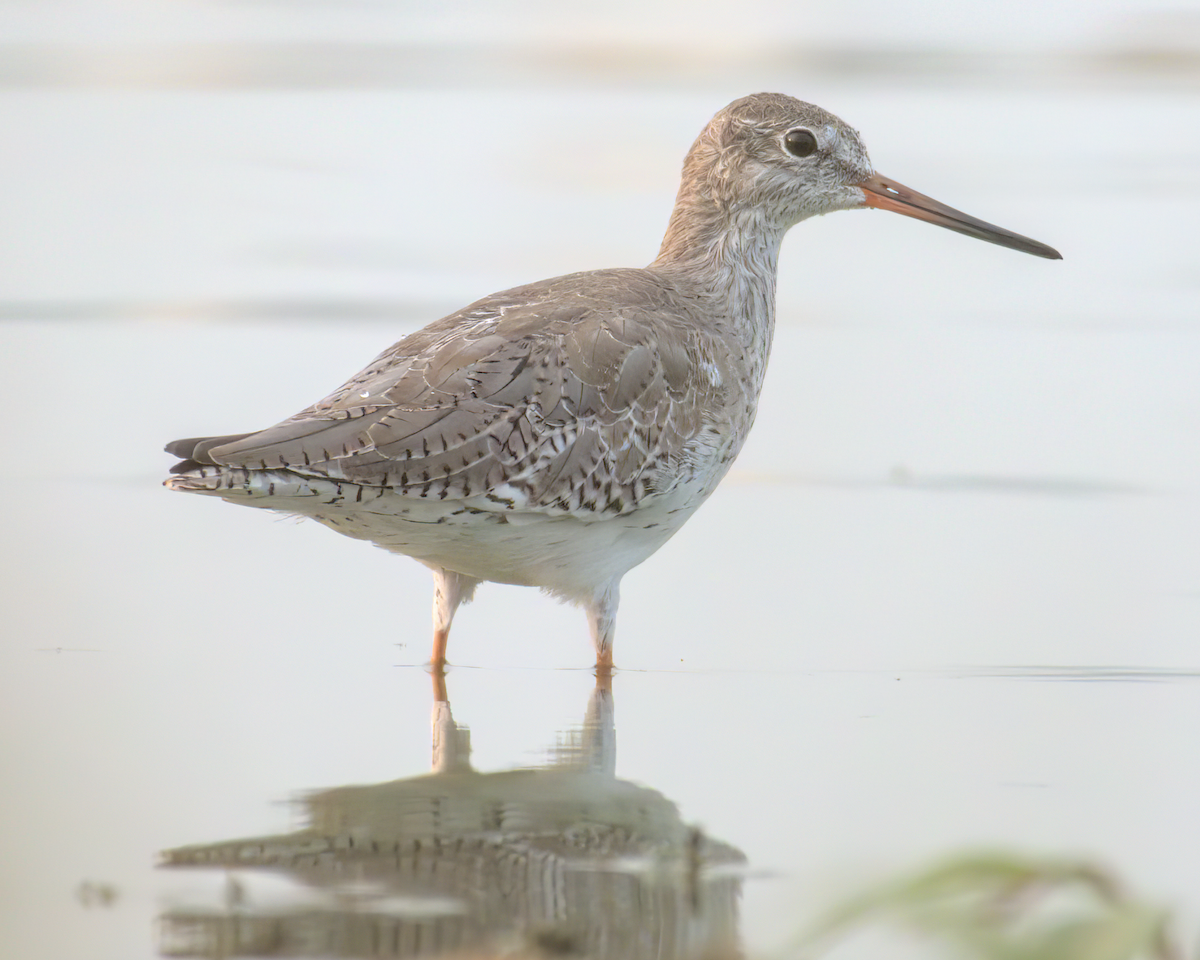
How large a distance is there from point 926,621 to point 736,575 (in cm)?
87

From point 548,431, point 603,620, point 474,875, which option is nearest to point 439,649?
point 603,620

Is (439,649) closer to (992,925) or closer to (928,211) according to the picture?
A: (928,211)

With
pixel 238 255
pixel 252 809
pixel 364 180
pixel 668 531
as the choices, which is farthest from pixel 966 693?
pixel 364 180

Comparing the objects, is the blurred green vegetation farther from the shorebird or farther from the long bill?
the long bill

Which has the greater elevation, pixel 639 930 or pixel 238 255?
pixel 238 255

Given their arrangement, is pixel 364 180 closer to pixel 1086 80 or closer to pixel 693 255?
pixel 693 255

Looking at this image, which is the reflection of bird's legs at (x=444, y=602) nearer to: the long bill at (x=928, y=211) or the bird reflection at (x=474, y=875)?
the bird reflection at (x=474, y=875)

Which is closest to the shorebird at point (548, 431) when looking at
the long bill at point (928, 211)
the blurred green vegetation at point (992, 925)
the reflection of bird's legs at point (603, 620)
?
the reflection of bird's legs at point (603, 620)

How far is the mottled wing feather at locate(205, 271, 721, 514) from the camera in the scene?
471 centimetres

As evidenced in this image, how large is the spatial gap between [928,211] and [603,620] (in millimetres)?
2585

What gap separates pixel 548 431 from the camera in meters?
5.12

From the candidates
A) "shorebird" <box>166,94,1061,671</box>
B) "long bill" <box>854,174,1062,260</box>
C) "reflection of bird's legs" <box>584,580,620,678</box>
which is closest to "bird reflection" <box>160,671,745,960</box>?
"shorebird" <box>166,94,1061,671</box>

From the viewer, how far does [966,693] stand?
5.15m

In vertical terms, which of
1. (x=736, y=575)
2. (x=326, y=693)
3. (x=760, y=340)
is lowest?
(x=326, y=693)
